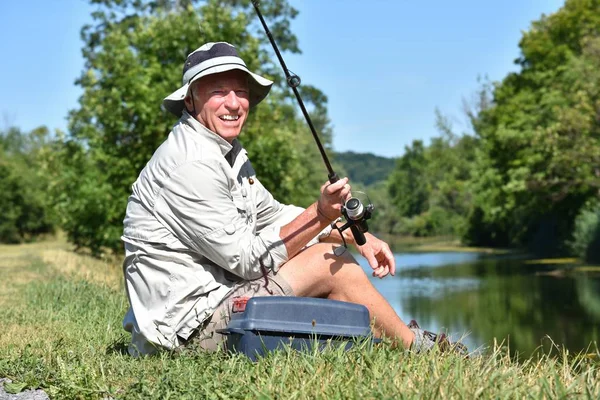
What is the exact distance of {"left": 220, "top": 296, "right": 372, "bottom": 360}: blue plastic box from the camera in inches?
143

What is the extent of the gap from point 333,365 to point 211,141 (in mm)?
1275

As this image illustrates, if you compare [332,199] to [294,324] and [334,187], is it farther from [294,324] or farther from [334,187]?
[294,324]

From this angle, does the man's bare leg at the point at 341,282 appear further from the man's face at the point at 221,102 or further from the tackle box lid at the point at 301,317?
the man's face at the point at 221,102

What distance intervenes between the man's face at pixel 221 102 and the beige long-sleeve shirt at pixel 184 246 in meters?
0.13

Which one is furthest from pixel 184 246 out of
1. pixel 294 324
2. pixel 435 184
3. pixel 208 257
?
pixel 435 184

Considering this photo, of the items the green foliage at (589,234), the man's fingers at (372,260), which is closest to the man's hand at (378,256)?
the man's fingers at (372,260)

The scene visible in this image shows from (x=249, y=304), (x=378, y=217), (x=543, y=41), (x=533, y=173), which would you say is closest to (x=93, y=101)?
(x=249, y=304)

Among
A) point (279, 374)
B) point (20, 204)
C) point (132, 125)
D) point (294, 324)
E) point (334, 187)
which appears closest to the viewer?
point (279, 374)

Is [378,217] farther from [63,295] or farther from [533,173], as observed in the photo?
[63,295]

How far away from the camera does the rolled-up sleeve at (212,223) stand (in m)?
3.86

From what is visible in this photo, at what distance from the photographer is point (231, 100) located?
421cm

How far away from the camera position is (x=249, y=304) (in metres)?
3.63

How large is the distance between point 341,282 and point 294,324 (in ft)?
1.23

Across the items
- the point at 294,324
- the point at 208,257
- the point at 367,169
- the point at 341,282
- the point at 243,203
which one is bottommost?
the point at 294,324
